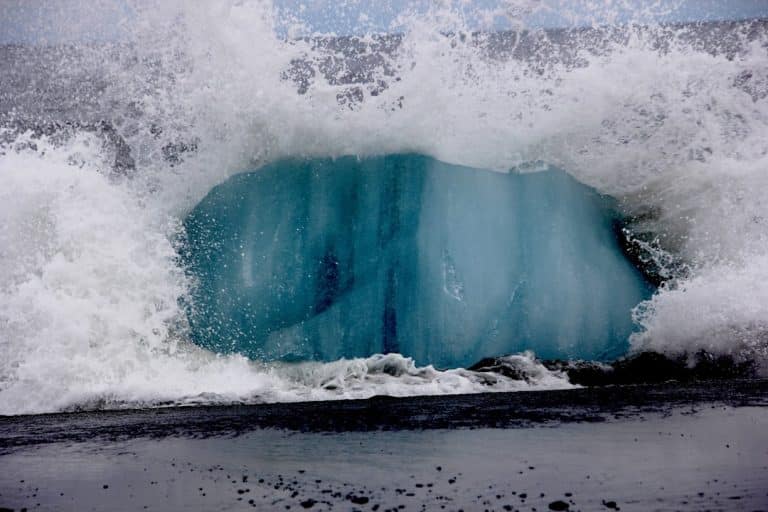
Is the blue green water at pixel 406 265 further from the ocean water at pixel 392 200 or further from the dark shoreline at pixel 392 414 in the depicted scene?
the dark shoreline at pixel 392 414

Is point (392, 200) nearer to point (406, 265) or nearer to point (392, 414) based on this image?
point (406, 265)

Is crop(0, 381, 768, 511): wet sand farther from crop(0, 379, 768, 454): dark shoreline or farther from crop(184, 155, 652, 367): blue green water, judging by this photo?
crop(184, 155, 652, 367): blue green water

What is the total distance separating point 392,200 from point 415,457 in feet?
11.8

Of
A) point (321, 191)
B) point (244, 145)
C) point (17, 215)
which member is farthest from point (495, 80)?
point (17, 215)

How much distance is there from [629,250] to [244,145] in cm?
323

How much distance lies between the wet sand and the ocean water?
1.44 m

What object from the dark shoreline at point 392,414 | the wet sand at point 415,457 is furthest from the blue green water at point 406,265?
the wet sand at point 415,457

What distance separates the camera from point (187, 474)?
2.20 metres

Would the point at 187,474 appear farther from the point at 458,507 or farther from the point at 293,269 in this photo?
the point at 293,269

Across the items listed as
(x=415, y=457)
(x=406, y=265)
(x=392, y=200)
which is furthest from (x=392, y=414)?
(x=392, y=200)

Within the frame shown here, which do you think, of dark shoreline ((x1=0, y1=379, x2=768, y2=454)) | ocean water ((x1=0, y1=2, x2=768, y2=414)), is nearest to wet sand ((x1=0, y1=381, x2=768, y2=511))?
dark shoreline ((x1=0, y1=379, x2=768, y2=454))

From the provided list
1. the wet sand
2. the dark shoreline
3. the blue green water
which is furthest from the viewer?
the blue green water

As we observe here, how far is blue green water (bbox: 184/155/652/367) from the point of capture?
5.22m

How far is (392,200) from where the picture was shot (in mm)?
5746
